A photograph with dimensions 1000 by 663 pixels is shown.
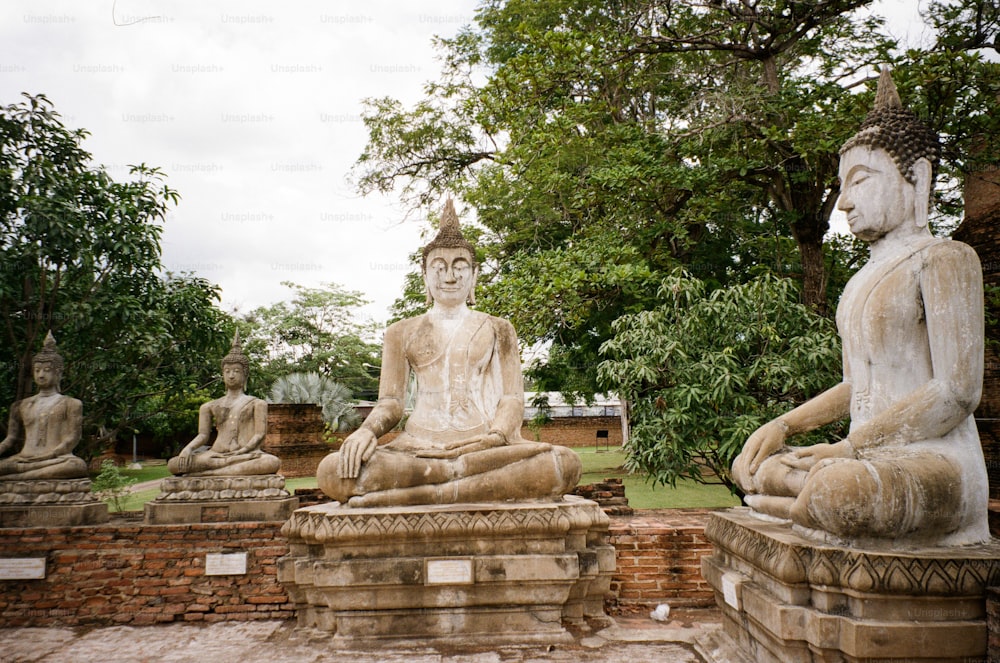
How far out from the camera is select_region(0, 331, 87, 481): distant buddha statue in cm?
690

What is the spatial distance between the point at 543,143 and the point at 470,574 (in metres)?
6.90

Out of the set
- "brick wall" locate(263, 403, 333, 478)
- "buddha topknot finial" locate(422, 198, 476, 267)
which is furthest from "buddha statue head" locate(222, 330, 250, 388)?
"brick wall" locate(263, 403, 333, 478)

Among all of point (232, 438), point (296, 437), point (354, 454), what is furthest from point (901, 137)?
point (296, 437)

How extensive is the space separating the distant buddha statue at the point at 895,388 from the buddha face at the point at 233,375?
248 inches

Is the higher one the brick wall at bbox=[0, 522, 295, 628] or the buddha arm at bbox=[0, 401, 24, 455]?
the buddha arm at bbox=[0, 401, 24, 455]

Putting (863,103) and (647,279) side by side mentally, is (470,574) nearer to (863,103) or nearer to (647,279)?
(647,279)

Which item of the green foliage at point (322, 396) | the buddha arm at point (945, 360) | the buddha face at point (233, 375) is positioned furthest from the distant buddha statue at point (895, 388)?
the green foliage at point (322, 396)

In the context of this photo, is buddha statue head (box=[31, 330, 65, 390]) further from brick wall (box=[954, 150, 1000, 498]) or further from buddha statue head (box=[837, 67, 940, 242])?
brick wall (box=[954, 150, 1000, 498])

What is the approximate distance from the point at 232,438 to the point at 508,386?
4228 mm

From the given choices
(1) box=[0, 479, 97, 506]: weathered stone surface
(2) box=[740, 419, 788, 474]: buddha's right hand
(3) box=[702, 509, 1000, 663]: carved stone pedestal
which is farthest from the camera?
(1) box=[0, 479, 97, 506]: weathered stone surface

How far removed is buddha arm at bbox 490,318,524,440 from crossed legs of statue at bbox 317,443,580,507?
28 cm

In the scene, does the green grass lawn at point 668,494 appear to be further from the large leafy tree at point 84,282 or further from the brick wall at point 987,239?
the large leafy tree at point 84,282

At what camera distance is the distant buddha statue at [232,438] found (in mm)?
7414

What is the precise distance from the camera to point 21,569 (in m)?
5.61
